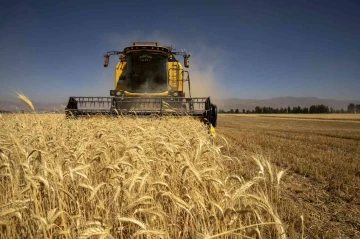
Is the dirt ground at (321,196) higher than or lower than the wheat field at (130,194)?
lower

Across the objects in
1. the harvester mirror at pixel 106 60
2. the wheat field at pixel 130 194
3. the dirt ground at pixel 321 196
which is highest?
the harvester mirror at pixel 106 60

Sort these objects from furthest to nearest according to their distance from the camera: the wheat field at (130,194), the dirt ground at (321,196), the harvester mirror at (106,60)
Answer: the harvester mirror at (106,60) < the dirt ground at (321,196) < the wheat field at (130,194)

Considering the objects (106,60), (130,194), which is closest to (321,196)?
(130,194)

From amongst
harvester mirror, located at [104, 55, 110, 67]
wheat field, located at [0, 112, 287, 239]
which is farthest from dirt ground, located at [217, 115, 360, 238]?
harvester mirror, located at [104, 55, 110, 67]

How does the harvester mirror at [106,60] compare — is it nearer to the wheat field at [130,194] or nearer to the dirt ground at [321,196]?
the wheat field at [130,194]

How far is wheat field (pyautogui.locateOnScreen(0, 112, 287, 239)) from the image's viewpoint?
1360 mm

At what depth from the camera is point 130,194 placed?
1.66 meters

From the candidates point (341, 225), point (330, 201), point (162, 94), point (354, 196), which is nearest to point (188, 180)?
point (341, 225)

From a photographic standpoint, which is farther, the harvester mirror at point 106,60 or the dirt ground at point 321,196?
the harvester mirror at point 106,60

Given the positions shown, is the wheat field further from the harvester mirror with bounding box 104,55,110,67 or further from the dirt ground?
the harvester mirror with bounding box 104,55,110,67

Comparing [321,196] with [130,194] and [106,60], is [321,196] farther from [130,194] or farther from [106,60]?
[106,60]

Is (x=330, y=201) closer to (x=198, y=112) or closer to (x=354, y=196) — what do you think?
(x=354, y=196)

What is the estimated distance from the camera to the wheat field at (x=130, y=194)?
4.46ft

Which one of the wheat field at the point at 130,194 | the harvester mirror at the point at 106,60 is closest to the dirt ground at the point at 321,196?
the wheat field at the point at 130,194
